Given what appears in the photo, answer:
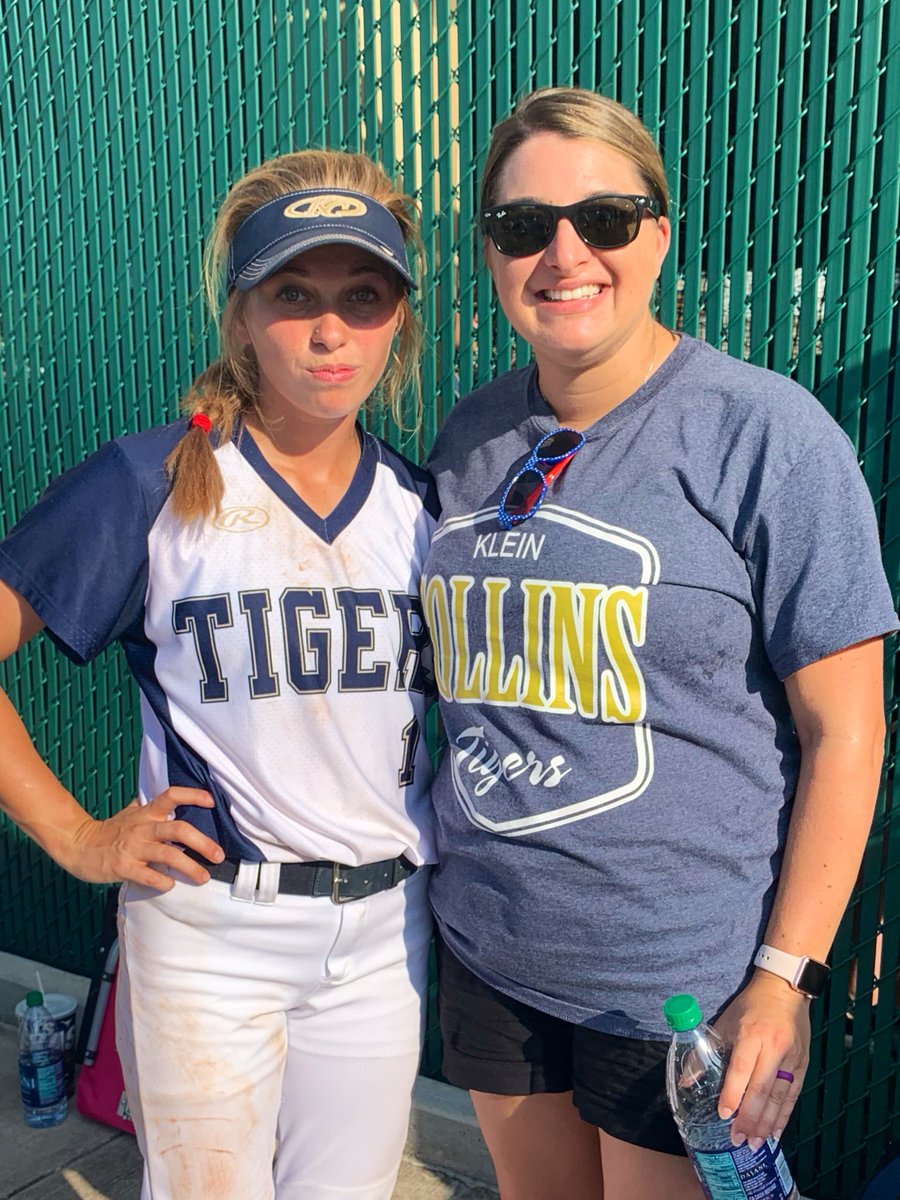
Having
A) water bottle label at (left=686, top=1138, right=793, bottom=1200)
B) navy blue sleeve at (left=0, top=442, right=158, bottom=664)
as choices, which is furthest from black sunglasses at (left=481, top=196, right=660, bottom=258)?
water bottle label at (left=686, top=1138, right=793, bottom=1200)

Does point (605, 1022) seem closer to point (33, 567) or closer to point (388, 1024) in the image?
point (388, 1024)

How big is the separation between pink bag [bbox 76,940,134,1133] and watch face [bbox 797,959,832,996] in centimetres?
241

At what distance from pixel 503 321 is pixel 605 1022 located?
196cm

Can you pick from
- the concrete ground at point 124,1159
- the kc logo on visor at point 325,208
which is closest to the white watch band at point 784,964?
the kc logo on visor at point 325,208

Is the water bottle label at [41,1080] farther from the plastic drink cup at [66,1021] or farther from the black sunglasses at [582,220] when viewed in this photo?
the black sunglasses at [582,220]

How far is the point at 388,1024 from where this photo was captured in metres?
2.24

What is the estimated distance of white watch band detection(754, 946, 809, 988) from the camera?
1.83m

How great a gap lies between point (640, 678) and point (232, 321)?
100 centimetres

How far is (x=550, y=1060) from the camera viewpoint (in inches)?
83.8

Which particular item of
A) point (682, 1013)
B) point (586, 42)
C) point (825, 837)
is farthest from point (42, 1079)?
point (586, 42)

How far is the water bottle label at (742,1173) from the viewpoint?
176cm

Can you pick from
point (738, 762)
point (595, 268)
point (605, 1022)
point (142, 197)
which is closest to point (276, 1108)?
point (605, 1022)

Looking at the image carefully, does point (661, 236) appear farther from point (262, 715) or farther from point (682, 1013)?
point (682, 1013)

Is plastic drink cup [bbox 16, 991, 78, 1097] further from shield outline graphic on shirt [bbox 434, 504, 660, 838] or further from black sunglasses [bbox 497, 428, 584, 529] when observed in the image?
black sunglasses [bbox 497, 428, 584, 529]
